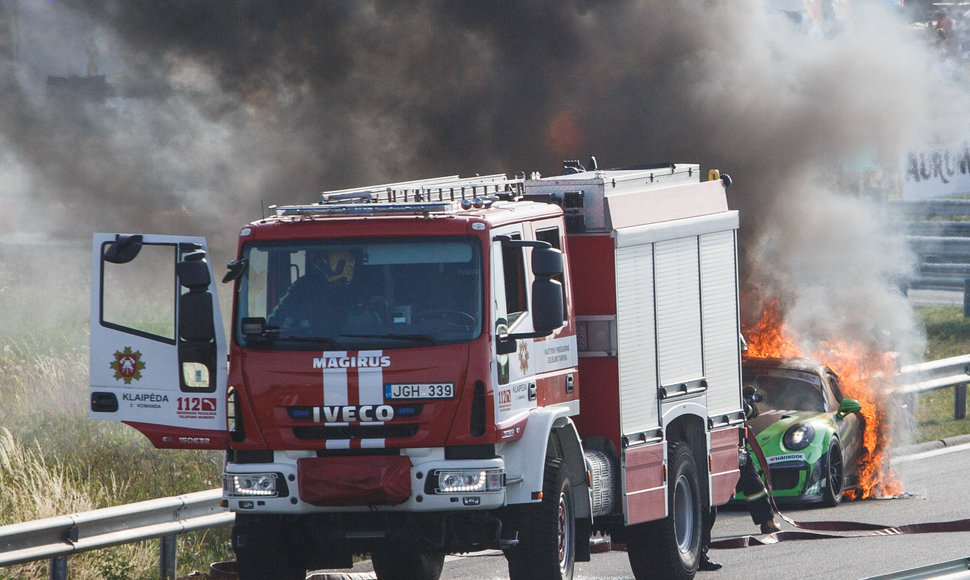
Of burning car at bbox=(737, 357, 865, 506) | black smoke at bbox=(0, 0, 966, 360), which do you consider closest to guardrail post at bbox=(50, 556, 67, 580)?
burning car at bbox=(737, 357, 865, 506)

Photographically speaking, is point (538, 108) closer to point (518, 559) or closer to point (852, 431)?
point (852, 431)

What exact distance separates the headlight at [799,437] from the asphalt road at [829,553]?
61 cm

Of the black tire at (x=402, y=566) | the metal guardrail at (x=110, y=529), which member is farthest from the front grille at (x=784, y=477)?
the metal guardrail at (x=110, y=529)

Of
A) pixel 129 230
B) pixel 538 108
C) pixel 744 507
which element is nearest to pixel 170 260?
pixel 129 230

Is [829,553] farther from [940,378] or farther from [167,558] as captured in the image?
[940,378]

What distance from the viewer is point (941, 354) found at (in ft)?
81.5

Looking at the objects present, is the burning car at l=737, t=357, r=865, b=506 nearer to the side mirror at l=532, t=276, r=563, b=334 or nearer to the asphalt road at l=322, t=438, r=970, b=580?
the asphalt road at l=322, t=438, r=970, b=580

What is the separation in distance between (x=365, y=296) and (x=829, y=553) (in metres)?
4.47

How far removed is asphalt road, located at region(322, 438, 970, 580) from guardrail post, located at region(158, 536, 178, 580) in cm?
121

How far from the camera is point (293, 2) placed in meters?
19.7

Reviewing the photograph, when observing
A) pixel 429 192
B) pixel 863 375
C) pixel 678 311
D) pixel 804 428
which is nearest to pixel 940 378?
pixel 863 375

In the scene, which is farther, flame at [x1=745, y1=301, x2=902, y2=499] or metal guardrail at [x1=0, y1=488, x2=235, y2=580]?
flame at [x1=745, y1=301, x2=902, y2=499]

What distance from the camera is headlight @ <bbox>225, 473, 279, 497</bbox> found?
26.9 feet

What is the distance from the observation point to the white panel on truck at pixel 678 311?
9.86 metres
